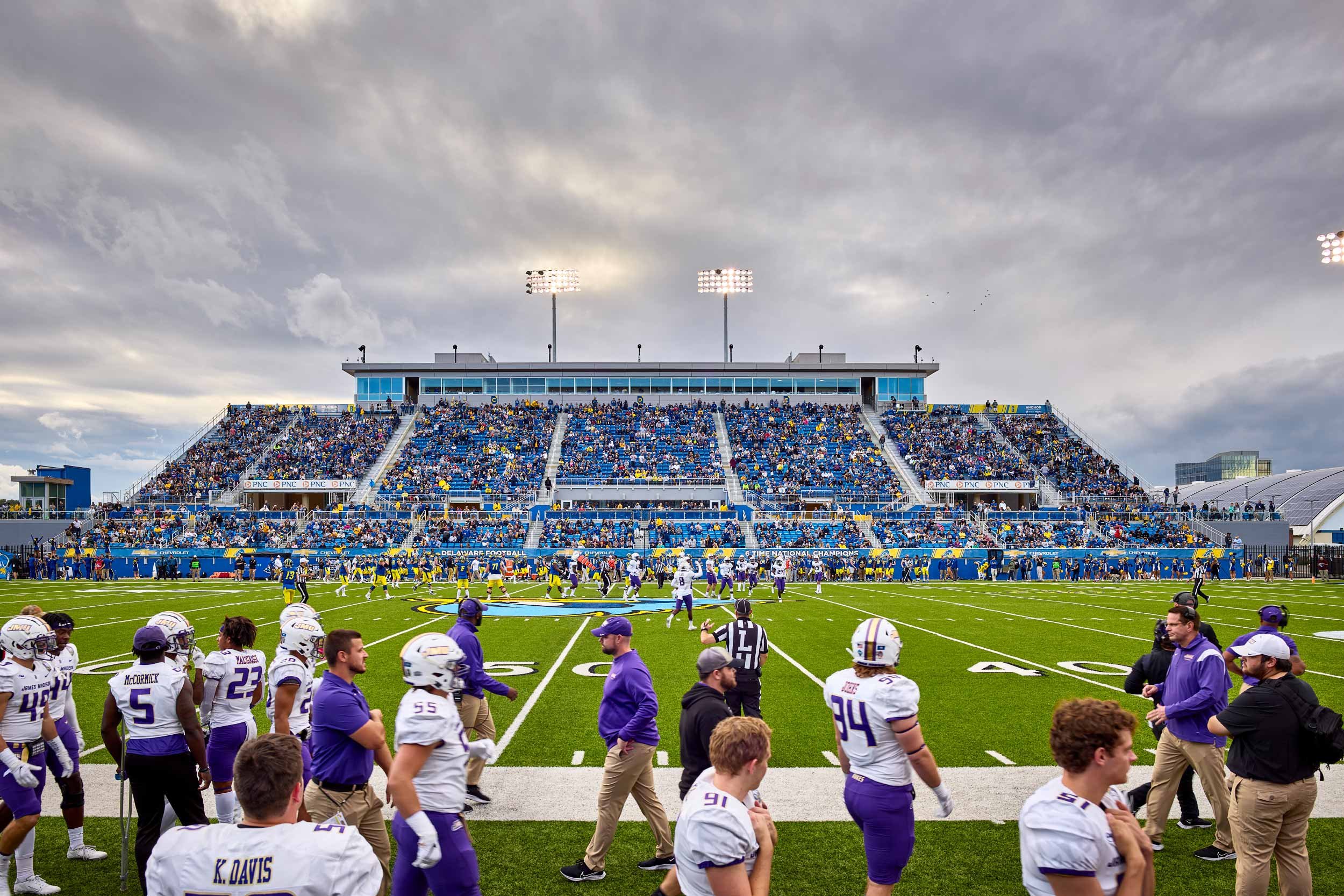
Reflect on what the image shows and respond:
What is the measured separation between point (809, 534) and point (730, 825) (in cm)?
4279

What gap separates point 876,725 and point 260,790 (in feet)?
10.4

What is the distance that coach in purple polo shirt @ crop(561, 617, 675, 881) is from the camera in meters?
5.50

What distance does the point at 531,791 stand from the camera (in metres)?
7.33

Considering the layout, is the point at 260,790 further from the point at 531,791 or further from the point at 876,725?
the point at 531,791

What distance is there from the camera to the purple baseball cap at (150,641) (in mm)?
4895

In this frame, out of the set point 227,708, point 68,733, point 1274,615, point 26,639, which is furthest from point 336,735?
point 1274,615

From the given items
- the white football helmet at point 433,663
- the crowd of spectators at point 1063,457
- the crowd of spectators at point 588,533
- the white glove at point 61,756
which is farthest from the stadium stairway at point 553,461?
the white football helmet at point 433,663

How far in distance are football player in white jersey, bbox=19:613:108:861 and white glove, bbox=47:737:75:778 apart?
0.11 ft

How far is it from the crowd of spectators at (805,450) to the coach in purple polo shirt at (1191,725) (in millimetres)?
44438

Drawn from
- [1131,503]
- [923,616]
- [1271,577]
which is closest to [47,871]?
[923,616]

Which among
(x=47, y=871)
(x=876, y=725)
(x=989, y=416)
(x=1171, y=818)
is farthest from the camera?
(x=989, y=416)

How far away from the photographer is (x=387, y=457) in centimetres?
5456

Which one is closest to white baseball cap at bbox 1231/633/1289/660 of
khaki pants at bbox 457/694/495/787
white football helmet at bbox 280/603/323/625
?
khaki pants at bbox 457/694/495/787

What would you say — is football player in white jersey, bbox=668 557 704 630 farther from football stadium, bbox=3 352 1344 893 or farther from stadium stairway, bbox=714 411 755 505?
stadium stairway, bbox=714 411 755 505
